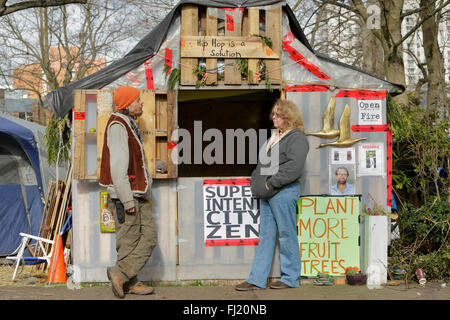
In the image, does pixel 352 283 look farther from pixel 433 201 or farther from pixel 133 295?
pixel 133 295

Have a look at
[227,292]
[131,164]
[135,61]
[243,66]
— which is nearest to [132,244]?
[131,164]

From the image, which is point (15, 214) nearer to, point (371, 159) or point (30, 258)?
point (30, 258)

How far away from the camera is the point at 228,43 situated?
632cm

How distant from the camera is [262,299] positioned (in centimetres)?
561

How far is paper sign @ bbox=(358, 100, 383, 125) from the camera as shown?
643 centimetres

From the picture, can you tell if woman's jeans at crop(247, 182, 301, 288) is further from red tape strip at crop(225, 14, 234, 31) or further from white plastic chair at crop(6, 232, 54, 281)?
white plastic chair at crop(6, 232, 54, 281)

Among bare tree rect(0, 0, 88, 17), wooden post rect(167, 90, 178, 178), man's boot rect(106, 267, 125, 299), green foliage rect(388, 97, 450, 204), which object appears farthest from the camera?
bare tree rect(0, 0, 88, 17)

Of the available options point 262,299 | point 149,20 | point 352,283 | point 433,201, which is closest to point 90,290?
point 262,299

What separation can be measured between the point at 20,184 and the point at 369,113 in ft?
19.7

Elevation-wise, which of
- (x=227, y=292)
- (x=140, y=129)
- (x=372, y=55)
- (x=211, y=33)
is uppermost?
(x=372, y=55)

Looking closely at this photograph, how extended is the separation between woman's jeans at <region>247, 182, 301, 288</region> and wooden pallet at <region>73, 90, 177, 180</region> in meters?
1.19

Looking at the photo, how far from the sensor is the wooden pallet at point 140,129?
618cm

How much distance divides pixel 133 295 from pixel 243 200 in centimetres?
166

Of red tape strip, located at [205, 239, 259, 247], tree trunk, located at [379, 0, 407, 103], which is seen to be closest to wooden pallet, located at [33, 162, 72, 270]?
red tape strip, located at [205, 239, 259, 247]
